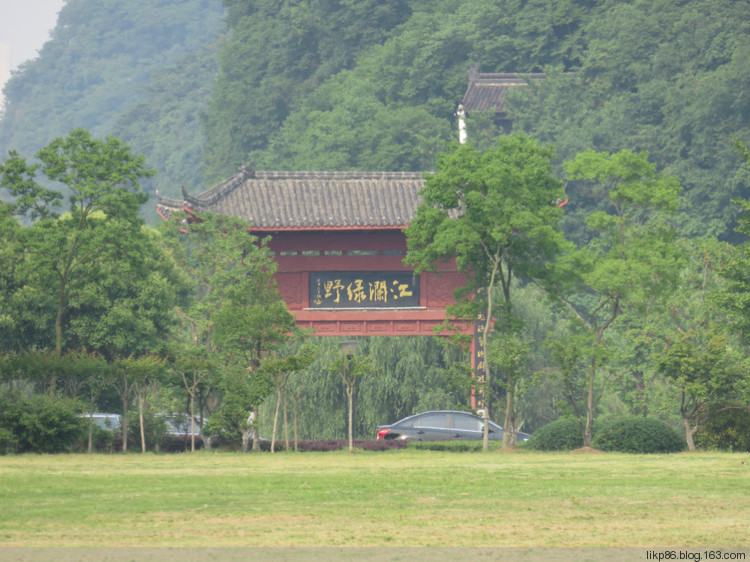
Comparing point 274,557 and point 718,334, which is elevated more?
point 718,334

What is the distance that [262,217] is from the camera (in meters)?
32.8

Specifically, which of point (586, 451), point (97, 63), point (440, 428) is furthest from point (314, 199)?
point (97, 63)

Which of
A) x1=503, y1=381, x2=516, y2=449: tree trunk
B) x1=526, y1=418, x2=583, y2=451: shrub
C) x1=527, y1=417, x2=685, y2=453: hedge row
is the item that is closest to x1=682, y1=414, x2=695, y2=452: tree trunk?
x1=527, y1=417, x2=685, y2=453: hedge row

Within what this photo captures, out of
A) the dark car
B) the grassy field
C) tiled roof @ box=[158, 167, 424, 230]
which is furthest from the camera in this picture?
tiled roof @ box=[158, 167, 424, 230]

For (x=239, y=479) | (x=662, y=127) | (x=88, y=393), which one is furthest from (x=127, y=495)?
(x=662, y=127)

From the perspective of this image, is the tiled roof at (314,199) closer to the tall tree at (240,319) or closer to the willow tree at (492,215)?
the tall tree at (240,319)

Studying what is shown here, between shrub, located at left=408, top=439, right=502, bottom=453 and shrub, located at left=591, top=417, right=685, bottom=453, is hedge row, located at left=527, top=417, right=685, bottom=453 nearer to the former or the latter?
shrub, located at left=591, top=417, right=685, bottom=453

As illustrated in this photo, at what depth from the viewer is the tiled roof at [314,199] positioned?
32.4m

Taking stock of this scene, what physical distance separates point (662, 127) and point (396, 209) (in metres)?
19.9

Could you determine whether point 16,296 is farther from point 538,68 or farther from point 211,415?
point 538,68

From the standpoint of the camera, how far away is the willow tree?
24047 mm

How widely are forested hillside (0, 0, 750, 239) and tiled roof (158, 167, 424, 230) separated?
53.8 feet

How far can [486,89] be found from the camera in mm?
54844

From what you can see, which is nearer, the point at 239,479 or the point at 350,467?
the point at 239,479
